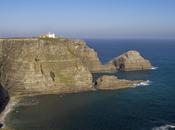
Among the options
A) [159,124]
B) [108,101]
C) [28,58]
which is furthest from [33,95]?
[159,124]

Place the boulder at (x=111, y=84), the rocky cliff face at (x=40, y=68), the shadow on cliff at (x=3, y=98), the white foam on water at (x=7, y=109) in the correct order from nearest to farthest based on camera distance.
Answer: the white foam on water at (x=7, y=109)
the shadow on cliff at (x=3, y=98)
the rocky cliff face at (x=40, y=68)
the boulder at (x=111, y=84)

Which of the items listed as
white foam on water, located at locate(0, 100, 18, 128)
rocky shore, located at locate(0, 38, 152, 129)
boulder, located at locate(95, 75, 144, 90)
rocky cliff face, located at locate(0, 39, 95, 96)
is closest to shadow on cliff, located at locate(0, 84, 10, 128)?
white foam on water, located at locate(0, 100, 18, 128)

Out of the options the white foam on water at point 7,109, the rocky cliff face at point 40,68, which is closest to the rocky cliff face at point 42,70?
the rocky cliff face at point 40,68

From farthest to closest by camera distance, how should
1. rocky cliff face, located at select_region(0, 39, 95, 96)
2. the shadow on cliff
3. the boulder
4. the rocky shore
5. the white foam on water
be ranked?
the boulder < rocky cliff face, located at select_region(0, 39, 95, 96) < the rocky shore < the shadow on cliff < the white foam on water

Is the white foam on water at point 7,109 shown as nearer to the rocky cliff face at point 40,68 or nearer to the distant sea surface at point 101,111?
the distant sea surface at point 101,111

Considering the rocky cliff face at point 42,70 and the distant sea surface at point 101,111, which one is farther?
the rocky cliff face at point 42,70

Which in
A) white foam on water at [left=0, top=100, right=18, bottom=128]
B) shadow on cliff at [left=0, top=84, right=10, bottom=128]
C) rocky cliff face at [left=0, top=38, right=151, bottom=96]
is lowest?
white foam on water at [left=0, top=100, right=18, bottom=128]

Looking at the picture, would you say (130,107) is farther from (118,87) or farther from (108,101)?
(118,87)

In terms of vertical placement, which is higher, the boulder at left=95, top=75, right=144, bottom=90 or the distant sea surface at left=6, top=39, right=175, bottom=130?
the boulder at left=95, top=75, right=144, bottom=90

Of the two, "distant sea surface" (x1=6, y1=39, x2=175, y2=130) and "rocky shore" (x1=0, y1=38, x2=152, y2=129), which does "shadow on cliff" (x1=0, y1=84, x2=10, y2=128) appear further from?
"distant sea surface" (x1=6, y1=39, x2=175, y2=130)
